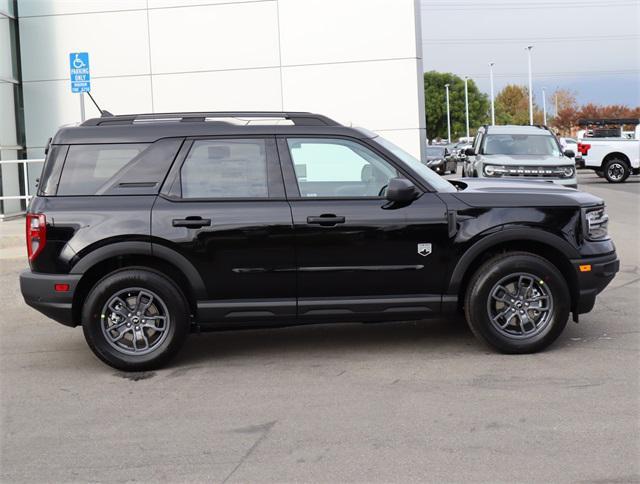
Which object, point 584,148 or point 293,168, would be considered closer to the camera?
point 293,168

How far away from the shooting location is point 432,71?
120062 millimetres

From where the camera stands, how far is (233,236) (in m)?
6.53

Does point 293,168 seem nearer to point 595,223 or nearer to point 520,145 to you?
point 595,223

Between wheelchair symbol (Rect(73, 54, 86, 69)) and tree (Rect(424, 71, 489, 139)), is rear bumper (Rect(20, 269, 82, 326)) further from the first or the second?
tree (Rect(424, 71, 489, 139))

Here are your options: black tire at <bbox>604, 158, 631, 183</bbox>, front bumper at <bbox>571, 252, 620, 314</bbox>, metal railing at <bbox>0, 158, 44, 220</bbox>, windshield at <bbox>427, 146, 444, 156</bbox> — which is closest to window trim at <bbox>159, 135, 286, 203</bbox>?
front bumper at <bbox>571, 252, 620, 314</bbox>

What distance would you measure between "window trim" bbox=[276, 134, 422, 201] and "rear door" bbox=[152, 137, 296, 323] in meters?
0.07

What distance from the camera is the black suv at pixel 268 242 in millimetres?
6527

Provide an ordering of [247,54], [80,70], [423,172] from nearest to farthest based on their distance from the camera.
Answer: [423,172] → [80,70] → [247,54]

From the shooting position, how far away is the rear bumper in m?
6.51

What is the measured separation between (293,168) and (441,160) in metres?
31.6

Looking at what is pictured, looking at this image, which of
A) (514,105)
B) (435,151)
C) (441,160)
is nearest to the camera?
(441,160)

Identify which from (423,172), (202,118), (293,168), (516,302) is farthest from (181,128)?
(516,302)

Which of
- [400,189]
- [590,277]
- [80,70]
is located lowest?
[590,277]

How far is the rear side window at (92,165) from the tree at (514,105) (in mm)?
106956
